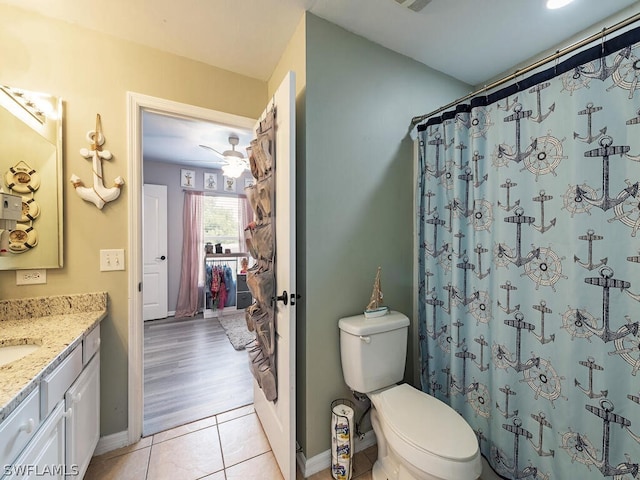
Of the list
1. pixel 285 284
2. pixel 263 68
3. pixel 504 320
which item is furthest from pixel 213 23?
pixel 504 320

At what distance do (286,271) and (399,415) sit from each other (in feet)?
2.86

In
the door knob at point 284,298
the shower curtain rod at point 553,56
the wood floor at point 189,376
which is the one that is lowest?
the wood floor at point 189,376

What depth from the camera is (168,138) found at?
3.02 meters

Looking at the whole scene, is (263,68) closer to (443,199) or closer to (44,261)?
(443,199)

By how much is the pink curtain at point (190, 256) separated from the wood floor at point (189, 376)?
2.00 feet

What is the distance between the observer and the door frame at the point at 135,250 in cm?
154

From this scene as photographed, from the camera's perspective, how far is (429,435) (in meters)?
1.07

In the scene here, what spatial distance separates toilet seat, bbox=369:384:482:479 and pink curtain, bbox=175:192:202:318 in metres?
3.71

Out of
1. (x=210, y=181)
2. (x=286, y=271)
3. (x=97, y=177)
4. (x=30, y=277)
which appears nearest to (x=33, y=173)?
(x=97, y=177)

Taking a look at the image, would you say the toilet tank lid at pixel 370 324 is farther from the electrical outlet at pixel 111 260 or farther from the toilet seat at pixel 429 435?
the electrical outlet at pixel 111 260

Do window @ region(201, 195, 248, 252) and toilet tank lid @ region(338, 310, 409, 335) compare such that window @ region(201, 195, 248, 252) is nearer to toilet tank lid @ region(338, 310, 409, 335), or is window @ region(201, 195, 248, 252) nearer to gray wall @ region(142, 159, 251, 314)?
gray wall @ region(142, 159, 251, 314)

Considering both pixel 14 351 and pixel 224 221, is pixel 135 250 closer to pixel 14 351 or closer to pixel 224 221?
pixel 14 351

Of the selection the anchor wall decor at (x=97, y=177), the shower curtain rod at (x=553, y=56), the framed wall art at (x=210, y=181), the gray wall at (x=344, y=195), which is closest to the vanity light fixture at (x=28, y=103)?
the anchor wall decor at (x=97, y=177)

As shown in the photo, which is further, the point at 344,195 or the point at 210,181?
the point at 210,181
